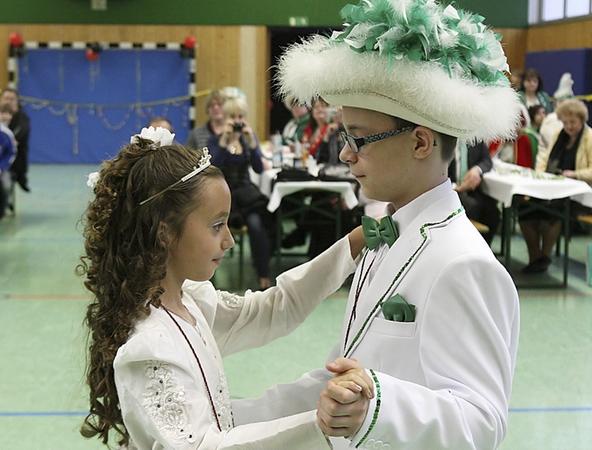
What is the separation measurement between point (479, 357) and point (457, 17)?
656mm

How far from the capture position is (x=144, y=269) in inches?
72.1

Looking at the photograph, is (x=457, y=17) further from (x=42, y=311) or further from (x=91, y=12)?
(x=91, y=12)

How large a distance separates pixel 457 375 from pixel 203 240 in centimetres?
63

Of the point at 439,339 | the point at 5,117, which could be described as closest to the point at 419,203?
the point at 439,339

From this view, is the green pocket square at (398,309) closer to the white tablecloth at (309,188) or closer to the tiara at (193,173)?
the tiara at (193,173)

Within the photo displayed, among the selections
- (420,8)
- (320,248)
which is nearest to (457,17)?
(420,8)

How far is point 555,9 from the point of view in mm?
15500

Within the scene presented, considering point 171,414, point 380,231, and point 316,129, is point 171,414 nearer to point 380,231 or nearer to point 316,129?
point 380,231

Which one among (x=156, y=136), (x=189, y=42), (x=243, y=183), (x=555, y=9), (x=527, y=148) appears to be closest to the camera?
(x=156, y=136)

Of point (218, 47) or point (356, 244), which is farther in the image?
point (218, 47)

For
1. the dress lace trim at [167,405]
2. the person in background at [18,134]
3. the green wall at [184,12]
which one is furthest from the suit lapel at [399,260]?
the green wall at [184,12]

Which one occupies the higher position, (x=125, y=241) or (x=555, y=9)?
(x=555, y=9)

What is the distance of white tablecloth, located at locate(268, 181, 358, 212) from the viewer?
6.57 m

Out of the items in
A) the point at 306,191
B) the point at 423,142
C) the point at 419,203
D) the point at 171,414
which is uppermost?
the point at 423,142
